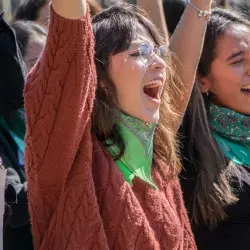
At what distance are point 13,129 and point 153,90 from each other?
0.59m

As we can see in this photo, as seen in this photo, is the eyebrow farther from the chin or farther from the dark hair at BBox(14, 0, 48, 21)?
the dark hair at BBox(14, 0, 48, 21)

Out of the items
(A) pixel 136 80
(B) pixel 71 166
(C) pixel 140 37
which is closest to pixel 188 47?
(C) pixel 140 37

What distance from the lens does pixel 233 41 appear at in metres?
2.20

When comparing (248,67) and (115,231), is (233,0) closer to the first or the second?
(248,67)

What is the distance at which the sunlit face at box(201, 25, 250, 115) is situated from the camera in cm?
218

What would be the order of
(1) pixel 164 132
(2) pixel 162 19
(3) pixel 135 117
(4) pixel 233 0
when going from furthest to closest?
(4) pixel 233 0 < (2) pixel 162 19 < (1) pixel 164 132 < (3) pixel 135 117

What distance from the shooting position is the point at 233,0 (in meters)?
3.65

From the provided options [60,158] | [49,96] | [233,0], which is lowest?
[233,0]

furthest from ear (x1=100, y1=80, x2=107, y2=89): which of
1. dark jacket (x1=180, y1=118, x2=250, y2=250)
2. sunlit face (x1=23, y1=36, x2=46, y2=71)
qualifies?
sunlit face (x1=23, y1=36, x2=46, y2=71)

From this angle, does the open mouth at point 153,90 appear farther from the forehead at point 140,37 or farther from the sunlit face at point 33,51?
the sunlit face at point 33,51

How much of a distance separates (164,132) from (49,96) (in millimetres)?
483

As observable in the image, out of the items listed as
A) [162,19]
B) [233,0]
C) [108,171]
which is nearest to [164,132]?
[108,171]

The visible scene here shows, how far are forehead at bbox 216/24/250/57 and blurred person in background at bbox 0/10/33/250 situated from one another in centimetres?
70

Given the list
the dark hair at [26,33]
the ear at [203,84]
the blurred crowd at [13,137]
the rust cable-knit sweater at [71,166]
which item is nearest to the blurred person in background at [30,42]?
the dark hair at [26,33]
